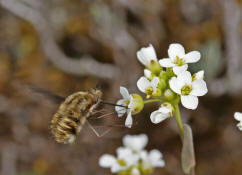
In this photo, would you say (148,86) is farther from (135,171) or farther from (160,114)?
(135,171)

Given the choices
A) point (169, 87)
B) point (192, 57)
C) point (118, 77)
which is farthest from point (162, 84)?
point (118, 77)

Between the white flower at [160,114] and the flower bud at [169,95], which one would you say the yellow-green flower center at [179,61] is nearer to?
the flower bud at [169,95]

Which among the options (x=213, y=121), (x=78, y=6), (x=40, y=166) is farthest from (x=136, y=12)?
(x=40, y=166)

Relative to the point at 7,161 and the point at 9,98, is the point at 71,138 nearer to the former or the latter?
the point at 7,161

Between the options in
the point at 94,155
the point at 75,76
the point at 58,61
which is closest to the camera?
the point at 94,155

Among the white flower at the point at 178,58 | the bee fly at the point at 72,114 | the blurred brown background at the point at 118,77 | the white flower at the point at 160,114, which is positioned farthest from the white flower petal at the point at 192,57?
the blurred brown background at the point at 118,77
